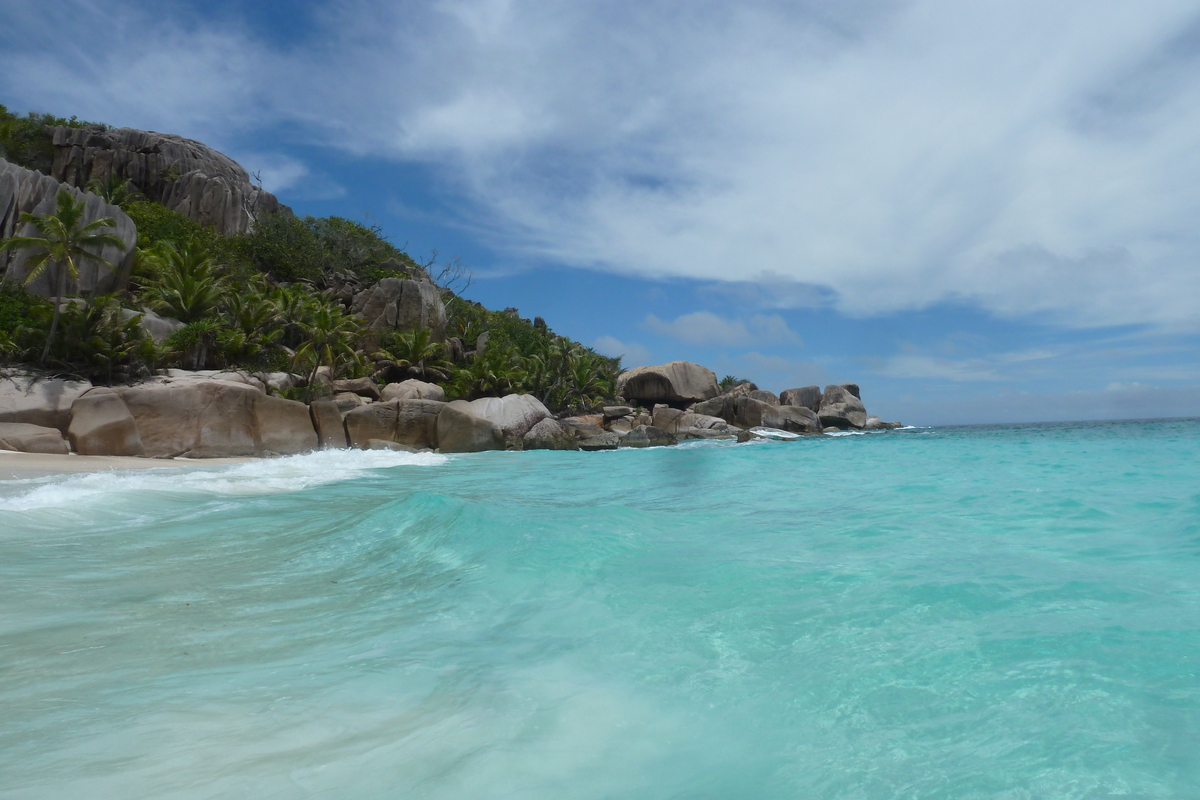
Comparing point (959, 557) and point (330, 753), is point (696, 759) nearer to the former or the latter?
point (330, 753)

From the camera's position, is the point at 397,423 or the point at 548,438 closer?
the point at 397,423

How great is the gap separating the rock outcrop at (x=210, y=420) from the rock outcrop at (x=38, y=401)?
1424 mm

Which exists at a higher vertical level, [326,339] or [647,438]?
[326,339]

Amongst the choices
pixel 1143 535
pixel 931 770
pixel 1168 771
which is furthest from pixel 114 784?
pixel 1143 535

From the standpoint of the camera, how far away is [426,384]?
101ft

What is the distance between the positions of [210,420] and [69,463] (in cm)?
484

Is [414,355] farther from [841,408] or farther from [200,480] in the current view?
[841,408]

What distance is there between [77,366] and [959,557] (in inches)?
923

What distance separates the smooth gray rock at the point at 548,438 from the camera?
93.6ft

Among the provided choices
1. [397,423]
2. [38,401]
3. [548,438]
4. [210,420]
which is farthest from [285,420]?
[548,438]

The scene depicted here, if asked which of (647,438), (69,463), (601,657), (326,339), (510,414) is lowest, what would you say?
(601,657)

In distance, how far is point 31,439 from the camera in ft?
51.6

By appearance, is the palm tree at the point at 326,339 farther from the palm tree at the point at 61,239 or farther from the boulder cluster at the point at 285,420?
the palm tree at the point at 61,239

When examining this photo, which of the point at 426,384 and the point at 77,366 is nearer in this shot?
the point at 77,366
